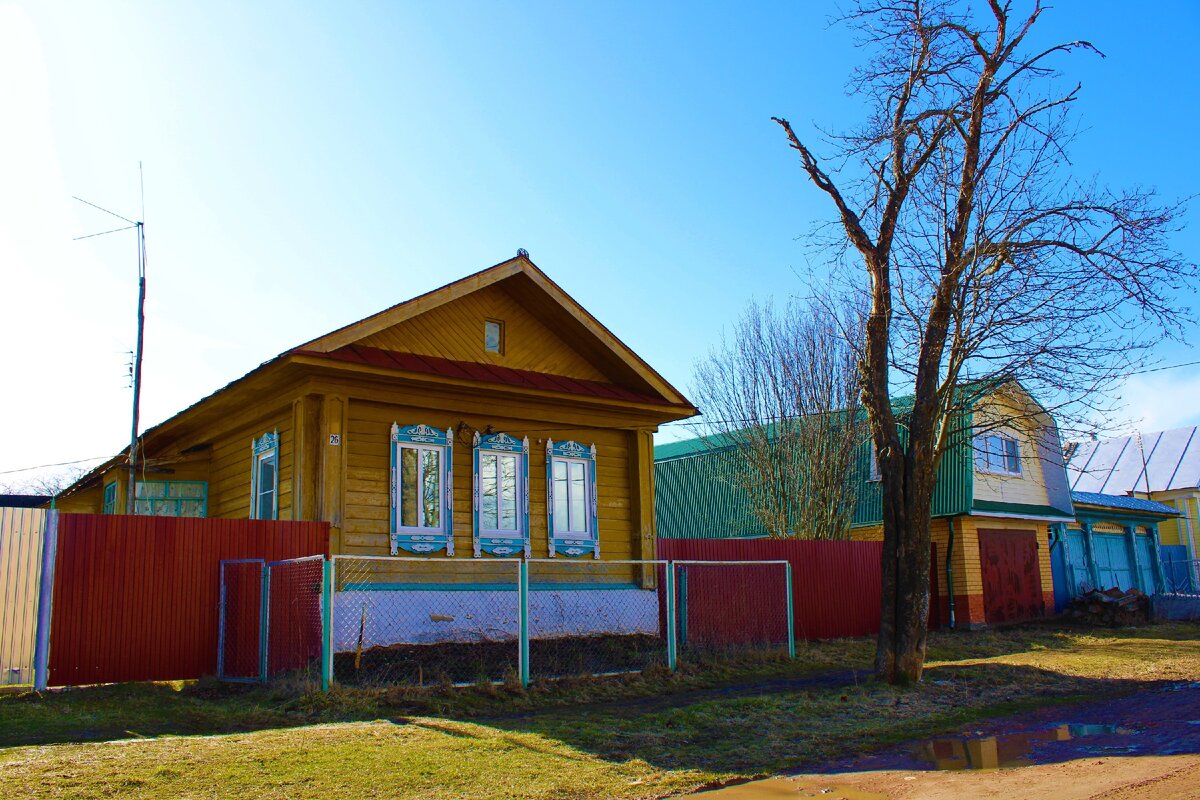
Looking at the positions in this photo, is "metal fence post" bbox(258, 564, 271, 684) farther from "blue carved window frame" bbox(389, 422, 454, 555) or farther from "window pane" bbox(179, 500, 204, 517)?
"window pane" bbox(179, 500, 204, 517)

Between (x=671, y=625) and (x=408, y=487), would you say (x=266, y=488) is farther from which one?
(x=671, y=625)

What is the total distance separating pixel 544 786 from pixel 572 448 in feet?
30.0

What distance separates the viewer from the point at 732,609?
613 inches

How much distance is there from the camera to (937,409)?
40.8 feet

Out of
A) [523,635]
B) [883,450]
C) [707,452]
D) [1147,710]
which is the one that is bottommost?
[1147,710]

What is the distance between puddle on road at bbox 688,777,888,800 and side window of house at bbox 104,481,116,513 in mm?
15580

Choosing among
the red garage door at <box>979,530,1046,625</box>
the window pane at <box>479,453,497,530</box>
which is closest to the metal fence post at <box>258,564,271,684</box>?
the window pane at <box>479,453,497,530</box>

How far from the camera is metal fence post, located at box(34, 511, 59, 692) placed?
1058 centimetres

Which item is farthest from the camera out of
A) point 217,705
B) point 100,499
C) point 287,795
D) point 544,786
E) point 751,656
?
point 100,499

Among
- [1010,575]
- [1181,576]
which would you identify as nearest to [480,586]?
[1010,575]

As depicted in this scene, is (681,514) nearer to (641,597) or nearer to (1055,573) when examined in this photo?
(1055,573)

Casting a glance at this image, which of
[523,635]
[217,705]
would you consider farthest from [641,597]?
[217,705]

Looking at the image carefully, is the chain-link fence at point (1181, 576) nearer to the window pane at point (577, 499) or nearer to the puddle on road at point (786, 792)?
the window pane at point (577, 499)

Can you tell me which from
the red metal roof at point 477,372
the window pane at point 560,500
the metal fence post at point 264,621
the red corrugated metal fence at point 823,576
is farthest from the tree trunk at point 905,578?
the metal fence post at point 264,621
